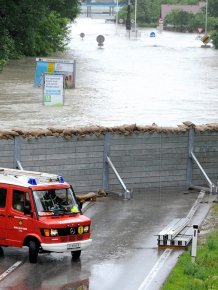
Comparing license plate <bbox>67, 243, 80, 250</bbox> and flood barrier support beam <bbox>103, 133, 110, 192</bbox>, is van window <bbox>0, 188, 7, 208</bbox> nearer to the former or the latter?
license plate <bbox>67, 243, 80, 250</bbox>

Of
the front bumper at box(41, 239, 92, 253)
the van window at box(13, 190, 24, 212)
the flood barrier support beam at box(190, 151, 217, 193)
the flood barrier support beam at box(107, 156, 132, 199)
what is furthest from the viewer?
the flood barrier support beam at box(190, 151, 217, 193)

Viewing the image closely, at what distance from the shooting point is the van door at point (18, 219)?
739 inches

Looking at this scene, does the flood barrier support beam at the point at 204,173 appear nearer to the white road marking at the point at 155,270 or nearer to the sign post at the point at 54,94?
the white road marking at the point at 155,270

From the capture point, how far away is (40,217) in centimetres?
1867

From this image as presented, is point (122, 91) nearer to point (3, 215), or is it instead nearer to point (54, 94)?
point (54, 94)

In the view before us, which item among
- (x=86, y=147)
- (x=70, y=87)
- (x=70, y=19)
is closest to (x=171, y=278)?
(x=86, y=147)

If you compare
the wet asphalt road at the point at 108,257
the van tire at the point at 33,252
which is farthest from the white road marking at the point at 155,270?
the van tire at the point at 33,252

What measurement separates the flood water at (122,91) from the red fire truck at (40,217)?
18.0m

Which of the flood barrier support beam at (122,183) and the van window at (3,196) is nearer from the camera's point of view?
the van window at (3,196)

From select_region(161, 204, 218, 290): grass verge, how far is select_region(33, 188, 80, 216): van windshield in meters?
2.15

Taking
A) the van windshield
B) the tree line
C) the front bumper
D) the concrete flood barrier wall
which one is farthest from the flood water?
the tree line

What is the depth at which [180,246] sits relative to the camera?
1983 centimetres

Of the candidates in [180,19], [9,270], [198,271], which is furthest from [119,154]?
[180,19]

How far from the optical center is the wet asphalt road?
17359 mm
